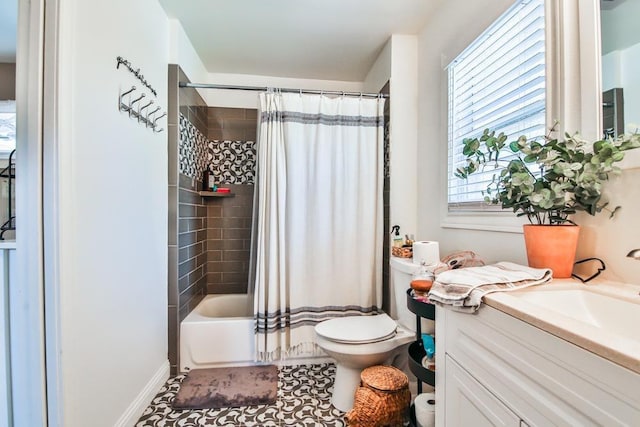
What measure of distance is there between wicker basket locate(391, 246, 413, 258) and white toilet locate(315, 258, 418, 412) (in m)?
0.08

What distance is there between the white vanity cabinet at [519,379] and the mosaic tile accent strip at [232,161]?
234 centimetres

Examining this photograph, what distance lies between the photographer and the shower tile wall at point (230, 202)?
9.58 feet

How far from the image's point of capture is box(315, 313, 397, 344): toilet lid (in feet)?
5.39

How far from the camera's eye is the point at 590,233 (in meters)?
1.03

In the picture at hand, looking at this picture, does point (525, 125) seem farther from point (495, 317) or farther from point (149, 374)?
point (149, 374)

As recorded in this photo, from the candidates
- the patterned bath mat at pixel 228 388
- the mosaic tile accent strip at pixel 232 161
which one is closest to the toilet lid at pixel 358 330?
the patterned bath mat at pixel 228 388

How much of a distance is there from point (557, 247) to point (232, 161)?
2.62 meters

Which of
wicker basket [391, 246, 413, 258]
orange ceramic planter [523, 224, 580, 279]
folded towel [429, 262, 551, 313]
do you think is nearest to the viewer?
folded towel [429, 262, 551, 313]

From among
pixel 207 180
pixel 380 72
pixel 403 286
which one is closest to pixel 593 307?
pixel 403 286

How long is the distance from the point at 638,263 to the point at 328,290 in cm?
163

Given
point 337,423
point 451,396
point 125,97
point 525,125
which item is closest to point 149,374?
point 337,423

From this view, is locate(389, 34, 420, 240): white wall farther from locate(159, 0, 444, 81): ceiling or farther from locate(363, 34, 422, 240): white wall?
locate(159, 0, 444, 81): ceiling

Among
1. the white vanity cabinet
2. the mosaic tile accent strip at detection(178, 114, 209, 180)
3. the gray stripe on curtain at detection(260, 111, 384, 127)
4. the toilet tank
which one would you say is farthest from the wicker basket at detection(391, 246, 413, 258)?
the mosaic tile accent strip at detection(178, 114, 209, 180)

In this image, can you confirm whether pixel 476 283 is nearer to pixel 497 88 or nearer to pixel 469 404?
pixel 469 404
